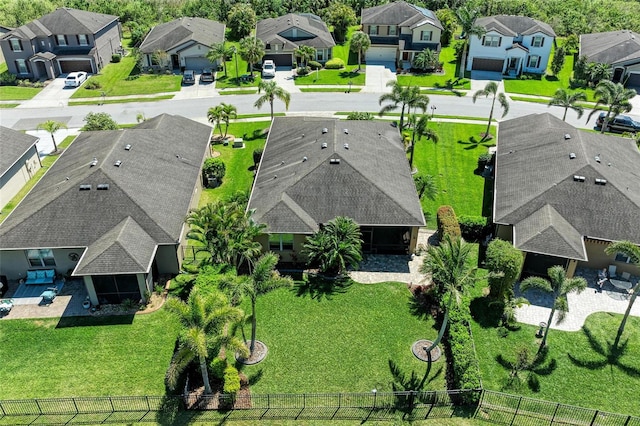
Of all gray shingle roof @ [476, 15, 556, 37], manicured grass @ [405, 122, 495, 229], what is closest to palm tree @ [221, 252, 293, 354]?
manicured grass @ [405, 122, 495, 229]

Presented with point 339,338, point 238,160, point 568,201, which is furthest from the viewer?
point 238,160

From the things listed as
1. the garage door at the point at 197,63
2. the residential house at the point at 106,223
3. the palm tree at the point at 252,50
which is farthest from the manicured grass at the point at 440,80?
the residential house at the point at 106,223

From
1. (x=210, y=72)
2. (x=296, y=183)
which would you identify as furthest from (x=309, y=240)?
(x=210, y=72)

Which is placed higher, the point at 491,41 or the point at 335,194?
the point at 491,41

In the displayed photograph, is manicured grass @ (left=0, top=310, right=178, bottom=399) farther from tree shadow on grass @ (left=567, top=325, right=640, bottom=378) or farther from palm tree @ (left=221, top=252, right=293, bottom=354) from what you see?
tree shadow on grass @ (left=567, top=325, right=640, bottom=378)

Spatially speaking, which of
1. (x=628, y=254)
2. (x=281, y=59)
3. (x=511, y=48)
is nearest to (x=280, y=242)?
(x=628, y=254)

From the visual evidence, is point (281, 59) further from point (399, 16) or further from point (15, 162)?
point (15, 162)
